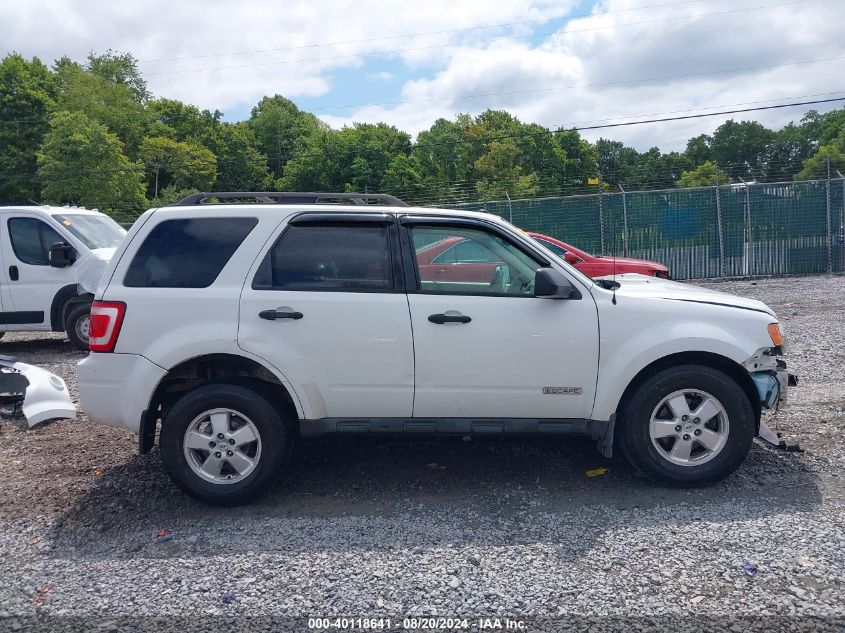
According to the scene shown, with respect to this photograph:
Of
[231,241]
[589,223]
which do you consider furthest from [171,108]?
[231,241]

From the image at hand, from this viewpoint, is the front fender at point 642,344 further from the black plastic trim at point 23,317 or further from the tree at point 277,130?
the tree at point 277,130

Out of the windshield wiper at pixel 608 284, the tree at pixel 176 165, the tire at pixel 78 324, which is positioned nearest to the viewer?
the windshield wiper at pixel 608 284

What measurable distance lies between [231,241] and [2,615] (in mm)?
2530

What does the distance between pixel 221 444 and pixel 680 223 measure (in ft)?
52.9

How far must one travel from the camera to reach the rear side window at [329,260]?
16.6 ft

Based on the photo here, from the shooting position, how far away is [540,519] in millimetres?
4711

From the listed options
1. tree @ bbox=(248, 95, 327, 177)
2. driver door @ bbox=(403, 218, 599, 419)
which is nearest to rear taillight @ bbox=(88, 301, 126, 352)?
driver door @ bbox=(403, 218, 599, 419)

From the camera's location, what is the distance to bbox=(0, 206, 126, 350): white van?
35.6 feet

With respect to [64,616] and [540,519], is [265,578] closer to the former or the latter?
[64,616]

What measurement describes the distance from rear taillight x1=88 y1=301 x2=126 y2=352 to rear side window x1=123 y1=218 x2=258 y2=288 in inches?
7.1

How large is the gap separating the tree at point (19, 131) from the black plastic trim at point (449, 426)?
56.5m

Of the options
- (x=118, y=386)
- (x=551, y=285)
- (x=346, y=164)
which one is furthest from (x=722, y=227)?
(x=346, y=164)

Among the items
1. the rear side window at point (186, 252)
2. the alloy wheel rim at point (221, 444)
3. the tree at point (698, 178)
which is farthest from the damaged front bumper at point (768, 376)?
the tree at point (698, 178)

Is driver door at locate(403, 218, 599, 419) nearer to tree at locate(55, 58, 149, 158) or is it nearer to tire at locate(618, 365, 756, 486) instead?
tire at locate(618, 365, 756, 486)
